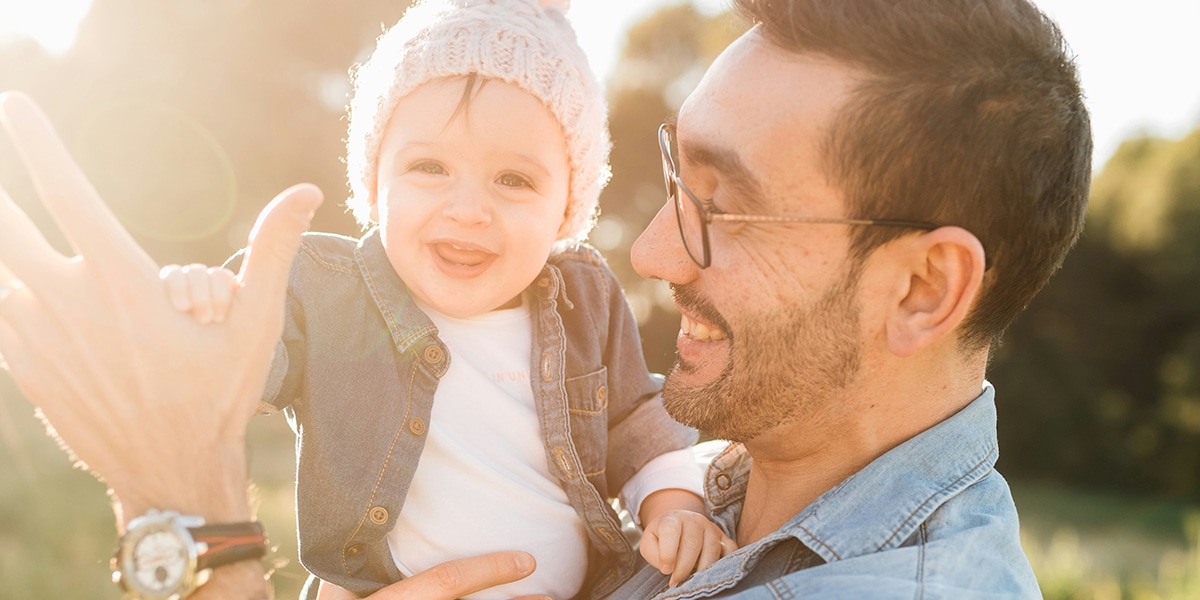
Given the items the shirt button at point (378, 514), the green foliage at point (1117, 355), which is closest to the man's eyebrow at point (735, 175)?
the shirt button at point (378, 514)

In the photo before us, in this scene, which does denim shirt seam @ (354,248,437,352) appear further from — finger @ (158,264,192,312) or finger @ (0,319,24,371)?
finger @ (0,319,24,371)

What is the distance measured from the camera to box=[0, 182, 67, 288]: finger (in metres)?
1.38

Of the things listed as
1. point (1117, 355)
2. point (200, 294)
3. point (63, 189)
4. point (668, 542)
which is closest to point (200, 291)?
point (200, 294)

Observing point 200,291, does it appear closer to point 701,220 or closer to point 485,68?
point 485,68

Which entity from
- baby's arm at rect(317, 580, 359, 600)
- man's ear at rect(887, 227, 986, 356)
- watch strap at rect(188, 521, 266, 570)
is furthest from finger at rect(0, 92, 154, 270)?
man's ear at rect(887, 227, 986, 356)

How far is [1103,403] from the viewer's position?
70.2 feet

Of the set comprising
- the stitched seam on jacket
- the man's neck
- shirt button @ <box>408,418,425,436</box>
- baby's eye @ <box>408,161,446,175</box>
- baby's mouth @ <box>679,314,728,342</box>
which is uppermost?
baby's eye @ <box>408,161,446,175</box>

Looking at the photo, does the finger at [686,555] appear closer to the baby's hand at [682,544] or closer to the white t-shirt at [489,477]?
the baby's hand at [682,544]

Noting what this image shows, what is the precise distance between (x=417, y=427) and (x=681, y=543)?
73cm

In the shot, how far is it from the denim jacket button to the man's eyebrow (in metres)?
1.16

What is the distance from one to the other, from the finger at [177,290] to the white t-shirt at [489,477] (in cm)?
95

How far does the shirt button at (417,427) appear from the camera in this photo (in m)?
2.27

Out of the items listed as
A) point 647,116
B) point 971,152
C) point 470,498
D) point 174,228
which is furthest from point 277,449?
point 971,152

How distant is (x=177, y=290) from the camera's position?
1.47 m
